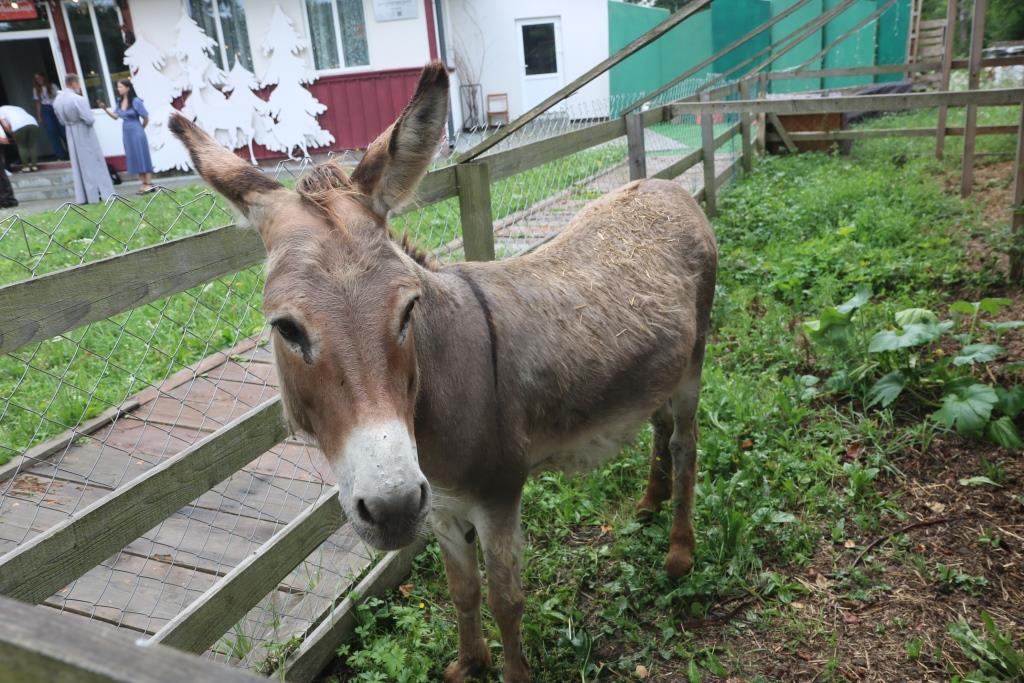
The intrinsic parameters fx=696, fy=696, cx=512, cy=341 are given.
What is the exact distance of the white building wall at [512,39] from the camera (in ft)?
60.3

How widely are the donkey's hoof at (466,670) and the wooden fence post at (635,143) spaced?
4301 millimetres

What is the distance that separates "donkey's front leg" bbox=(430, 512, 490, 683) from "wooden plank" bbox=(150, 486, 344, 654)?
16.2 inches

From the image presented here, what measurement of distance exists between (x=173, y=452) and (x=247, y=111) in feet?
45.3

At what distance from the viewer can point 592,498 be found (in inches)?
144

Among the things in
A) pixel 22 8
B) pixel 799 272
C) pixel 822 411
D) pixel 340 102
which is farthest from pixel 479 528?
pixel 22 8

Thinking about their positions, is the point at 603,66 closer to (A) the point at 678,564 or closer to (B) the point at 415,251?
(B) the point at 415,251

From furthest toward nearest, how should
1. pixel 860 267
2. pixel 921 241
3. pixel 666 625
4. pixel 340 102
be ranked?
1. pixel 340 102
2. pixel 921 241
3. pixel 860 267
4. pixel 666 625

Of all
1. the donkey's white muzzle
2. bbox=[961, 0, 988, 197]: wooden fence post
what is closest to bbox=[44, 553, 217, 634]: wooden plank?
the donkey's white muzzle

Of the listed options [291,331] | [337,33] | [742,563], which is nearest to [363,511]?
[291,331]

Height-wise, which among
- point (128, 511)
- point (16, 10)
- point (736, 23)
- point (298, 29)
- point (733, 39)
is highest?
point (16, 10)

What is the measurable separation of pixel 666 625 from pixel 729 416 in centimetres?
158

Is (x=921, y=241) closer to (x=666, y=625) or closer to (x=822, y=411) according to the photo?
(x=822, y=411)

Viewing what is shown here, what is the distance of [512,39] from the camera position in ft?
61.2

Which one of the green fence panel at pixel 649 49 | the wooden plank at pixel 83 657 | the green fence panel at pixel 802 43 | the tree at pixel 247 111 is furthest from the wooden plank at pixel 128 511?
the green fence panel at pixel 802 43
